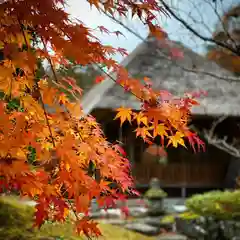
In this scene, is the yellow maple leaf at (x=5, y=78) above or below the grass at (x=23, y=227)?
above

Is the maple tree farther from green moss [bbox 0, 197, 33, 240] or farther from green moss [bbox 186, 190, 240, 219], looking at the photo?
green moss [bbox 186, 190, 240, 219]

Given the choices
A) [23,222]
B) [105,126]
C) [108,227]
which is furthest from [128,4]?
[105,126]

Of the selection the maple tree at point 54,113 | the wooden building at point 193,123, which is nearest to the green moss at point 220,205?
the maple tree at point 54,113

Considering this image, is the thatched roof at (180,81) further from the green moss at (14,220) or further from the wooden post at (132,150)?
the green moss at (14,220)

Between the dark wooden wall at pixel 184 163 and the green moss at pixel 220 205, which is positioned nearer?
the green moss at pixel 220 205

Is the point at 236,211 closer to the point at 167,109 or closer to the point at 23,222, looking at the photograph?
the point at 23,222

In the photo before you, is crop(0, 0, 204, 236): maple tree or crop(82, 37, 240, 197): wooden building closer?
crop(0, 0, 204, 236): maple tree

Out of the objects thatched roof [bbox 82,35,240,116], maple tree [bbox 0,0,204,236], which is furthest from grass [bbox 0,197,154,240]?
thatched roof [bbox 82,35,240,116]

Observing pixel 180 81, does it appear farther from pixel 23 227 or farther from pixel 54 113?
pixel 54 113

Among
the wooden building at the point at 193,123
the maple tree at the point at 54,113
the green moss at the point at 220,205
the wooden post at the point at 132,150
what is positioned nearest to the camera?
the maple tree at the point at 54,113

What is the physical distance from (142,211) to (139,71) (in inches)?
192

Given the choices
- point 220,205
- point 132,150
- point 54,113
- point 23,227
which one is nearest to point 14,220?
point 23,227

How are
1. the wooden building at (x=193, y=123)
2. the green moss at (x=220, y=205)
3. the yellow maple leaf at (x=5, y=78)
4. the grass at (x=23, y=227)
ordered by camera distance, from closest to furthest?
the yellow maple leaf at (x=5, y=78)
the grass at (x=23, y=227)
the green moss at (x=220, y=205)
the wooden building at (x=193, y=123)

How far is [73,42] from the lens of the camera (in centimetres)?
211
